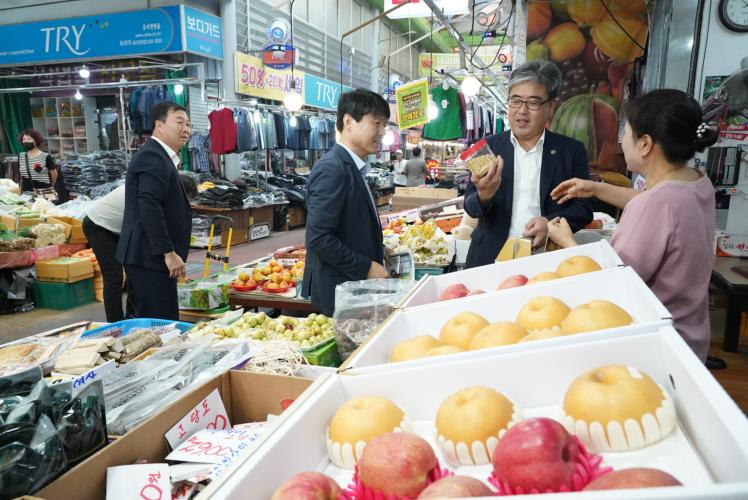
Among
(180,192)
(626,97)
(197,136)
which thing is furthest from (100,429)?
(197,136)

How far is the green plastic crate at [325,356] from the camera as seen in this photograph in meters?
2.11

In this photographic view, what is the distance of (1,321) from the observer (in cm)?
577

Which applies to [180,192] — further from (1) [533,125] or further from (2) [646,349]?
(2) [646,349]

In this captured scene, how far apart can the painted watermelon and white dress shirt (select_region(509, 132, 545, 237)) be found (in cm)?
300

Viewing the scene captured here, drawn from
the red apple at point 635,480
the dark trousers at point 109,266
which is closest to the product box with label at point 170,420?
the red apple at point 635,480

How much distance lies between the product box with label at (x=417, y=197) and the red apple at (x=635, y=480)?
800 centimetres

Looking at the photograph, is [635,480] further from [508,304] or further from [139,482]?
[139,482]

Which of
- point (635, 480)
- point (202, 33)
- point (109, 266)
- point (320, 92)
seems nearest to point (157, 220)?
point (109, 266)

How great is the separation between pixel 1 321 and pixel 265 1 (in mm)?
9818

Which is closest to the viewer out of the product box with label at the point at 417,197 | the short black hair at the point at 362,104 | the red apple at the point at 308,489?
the red apple at the point at 308,489

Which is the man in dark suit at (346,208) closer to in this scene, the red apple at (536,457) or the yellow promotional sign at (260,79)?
the red apple at (536,457)

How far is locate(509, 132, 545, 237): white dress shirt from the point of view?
264 centimetres

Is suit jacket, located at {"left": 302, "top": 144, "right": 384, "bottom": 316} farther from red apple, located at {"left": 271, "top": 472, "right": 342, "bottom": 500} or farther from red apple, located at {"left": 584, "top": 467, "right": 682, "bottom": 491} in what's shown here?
red apple, located at {"left": 584, "top": 467, "right": 682, "bottom": 491}

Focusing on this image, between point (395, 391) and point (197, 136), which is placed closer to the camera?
point (395, 391)
